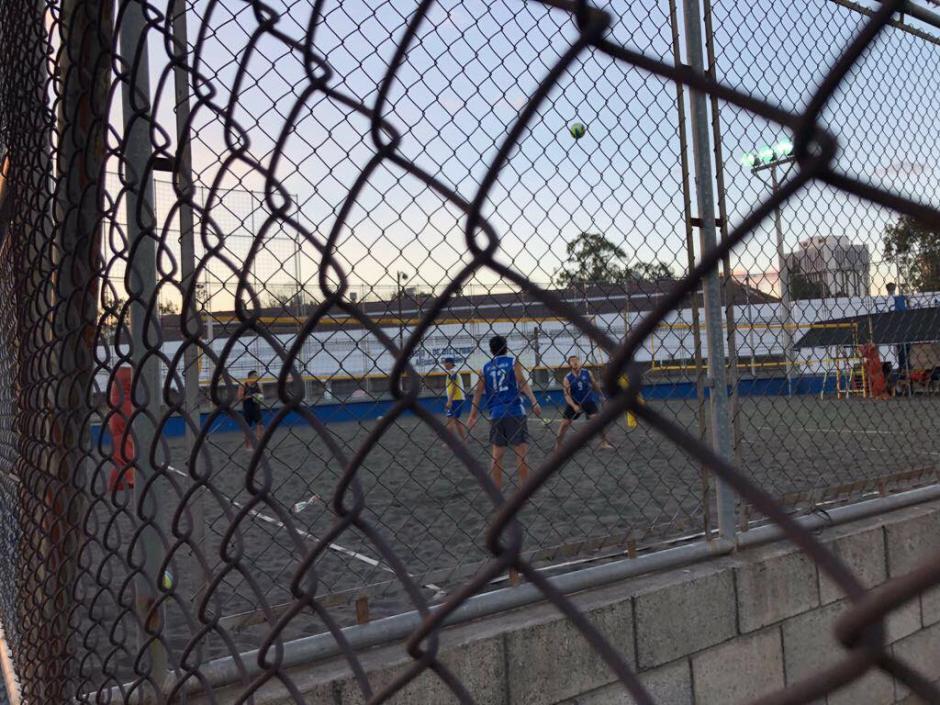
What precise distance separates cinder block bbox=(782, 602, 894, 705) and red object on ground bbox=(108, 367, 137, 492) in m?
2.51

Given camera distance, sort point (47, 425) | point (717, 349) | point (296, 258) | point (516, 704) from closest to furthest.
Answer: point (47, 425)
point (516, 704)
point (296, 258)
point (717, 349)

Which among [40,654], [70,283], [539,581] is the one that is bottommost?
[40,654]

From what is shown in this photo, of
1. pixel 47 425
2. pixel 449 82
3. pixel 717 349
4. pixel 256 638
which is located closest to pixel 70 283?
pixel 47 425

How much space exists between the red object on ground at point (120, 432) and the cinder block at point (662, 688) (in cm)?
164

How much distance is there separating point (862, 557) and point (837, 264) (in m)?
1.43

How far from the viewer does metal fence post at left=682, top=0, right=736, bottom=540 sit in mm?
2934

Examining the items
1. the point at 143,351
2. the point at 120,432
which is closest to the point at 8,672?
the point at 120,432

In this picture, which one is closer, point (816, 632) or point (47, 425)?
point (47, 425)

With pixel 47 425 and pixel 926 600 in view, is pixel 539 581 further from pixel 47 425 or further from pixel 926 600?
pixel 926 600

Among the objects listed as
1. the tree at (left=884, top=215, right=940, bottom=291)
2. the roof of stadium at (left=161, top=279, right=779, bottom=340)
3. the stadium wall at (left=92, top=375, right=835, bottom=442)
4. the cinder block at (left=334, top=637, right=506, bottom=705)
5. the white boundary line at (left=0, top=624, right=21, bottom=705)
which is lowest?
the white boundary line at (left=0, top=624, right=21, bottom=705)

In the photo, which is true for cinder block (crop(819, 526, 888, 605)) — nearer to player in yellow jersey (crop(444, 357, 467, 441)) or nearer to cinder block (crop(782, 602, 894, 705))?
cinder block (crop(782, 602, 894, 705))

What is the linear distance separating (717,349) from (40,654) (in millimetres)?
2490

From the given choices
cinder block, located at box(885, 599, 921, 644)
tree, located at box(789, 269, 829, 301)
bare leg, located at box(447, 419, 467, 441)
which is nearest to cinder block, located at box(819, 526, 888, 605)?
cinder block, located at box(885, 599, 921, 644)

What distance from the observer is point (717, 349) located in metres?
2.98
